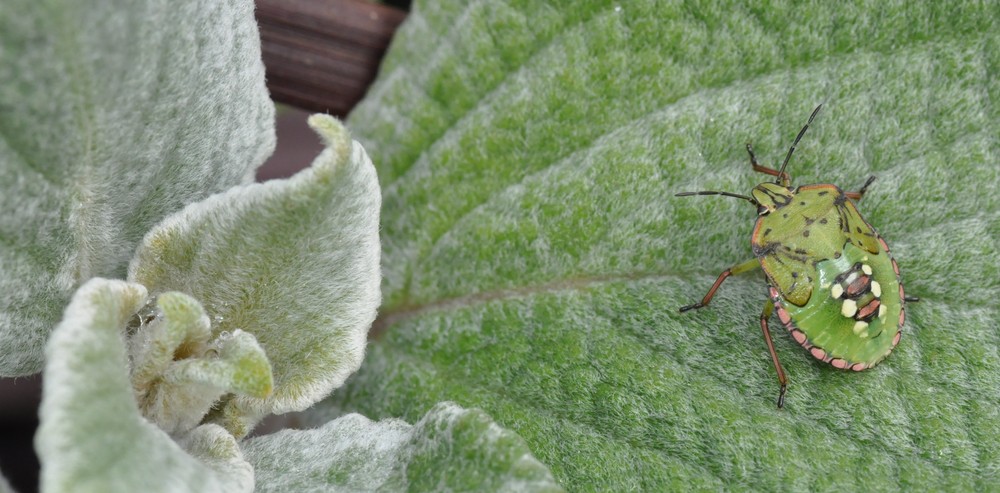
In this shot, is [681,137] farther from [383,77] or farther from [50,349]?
[50,349]

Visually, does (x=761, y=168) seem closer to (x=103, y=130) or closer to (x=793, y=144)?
(x=793, y=144)

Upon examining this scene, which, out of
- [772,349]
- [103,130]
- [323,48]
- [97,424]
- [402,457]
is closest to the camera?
[97,424]

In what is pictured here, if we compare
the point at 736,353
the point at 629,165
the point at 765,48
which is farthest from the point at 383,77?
the point at 736,353

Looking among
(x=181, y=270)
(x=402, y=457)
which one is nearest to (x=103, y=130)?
(x=181, y=270)

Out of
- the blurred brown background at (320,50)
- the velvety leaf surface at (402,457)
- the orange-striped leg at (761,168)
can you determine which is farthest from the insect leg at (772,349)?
the blurred brown background at (320,50)

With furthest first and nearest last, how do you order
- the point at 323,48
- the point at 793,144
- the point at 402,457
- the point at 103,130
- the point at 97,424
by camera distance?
the point at 323,48 → the point at 793,144 → the point at 402,457 → the point at 103,130 → the point at 97,424

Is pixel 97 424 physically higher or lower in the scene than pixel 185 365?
higher

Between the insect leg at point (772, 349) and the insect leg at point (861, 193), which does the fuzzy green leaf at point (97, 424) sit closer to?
the insect leg at point (772, 349)

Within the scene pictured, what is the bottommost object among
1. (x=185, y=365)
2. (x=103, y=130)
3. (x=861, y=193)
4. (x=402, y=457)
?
(x=402, y=457)
